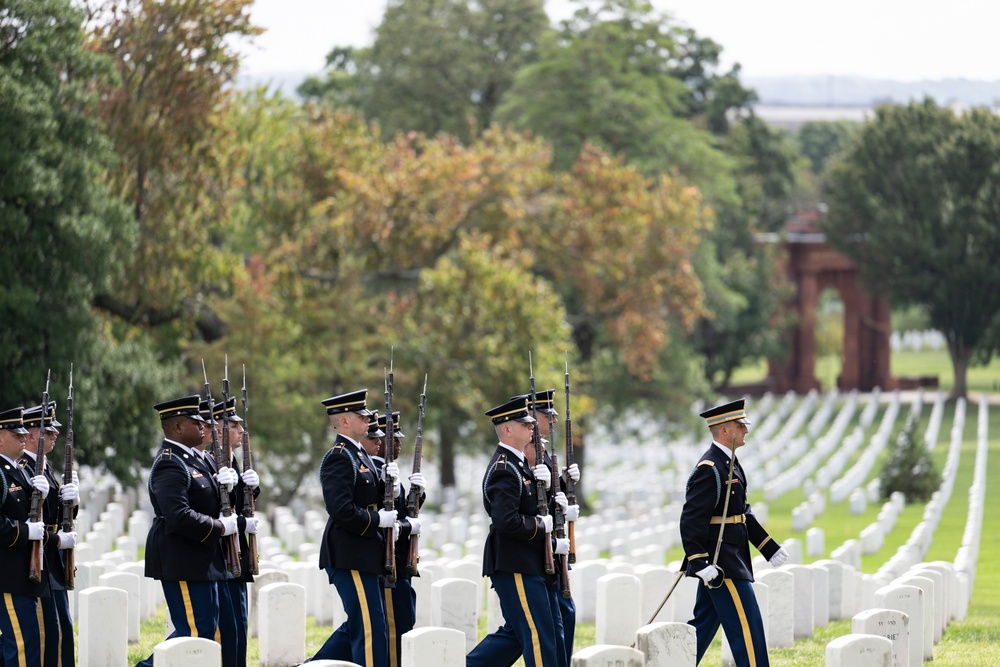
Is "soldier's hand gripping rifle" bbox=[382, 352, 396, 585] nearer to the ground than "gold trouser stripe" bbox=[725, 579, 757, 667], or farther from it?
farther from it

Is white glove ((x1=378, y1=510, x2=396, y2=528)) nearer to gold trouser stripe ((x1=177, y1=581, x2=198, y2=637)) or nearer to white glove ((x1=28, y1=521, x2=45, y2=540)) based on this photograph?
gold trouser stripe ((x1=177, y1=581, x2=198, y2=637))

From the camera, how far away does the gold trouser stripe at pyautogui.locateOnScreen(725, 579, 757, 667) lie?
28.6 ft

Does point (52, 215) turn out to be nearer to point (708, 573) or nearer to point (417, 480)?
point (417, 480)

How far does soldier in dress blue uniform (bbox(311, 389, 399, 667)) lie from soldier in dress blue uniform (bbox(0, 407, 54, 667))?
1.57m

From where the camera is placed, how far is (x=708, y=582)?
878 cm

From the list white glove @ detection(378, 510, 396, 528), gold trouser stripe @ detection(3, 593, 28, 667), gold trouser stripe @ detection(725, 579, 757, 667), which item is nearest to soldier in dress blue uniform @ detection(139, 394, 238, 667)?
gold trouser stripe @ detection(3, 593, 28, 667)

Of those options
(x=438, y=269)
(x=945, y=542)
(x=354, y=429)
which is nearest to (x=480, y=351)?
(x=438, y=269)

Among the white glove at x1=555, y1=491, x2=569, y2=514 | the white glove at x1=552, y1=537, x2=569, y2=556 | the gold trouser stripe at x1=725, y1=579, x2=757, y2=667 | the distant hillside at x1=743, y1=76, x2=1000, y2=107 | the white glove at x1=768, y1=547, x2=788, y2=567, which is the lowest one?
the gold trouser stripe at x1=725, y1=579, x2=757, y2=667

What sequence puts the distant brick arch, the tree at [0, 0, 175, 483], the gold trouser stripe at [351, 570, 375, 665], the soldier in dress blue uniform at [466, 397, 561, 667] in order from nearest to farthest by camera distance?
the soldier in dress blue uniform at [466, 397, 561, 667] < the gold trouser stripe at [351, 570, 375, 665] < the tree at [0, 0, 175, 483] < the distant brick arch

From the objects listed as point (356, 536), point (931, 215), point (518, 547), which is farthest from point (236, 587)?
point (931, 215)

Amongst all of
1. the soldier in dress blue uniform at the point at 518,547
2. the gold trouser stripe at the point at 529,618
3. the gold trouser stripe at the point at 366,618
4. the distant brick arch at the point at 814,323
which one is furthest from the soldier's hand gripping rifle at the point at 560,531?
the distant brick arch at the point at 814,323

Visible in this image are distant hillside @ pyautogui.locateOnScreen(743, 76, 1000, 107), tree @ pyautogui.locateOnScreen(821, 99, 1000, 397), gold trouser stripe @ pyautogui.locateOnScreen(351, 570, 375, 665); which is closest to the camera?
gold trouser stripe @ pyautogui.locateOnScreen(351, 570, 375, 665)

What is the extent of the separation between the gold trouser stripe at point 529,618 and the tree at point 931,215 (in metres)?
42.2

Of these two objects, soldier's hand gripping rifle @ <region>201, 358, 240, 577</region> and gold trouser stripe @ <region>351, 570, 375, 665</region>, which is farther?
soldier's hand gripping rifle @ <region>201, 358, 240, 577</region>
